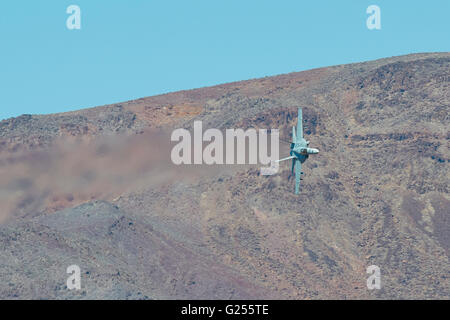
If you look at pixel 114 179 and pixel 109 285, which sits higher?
pixel 114 179

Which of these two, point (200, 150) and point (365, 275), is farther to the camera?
point (200, 150)

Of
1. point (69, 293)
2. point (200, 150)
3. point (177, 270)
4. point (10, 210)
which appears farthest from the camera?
point (200, 150)

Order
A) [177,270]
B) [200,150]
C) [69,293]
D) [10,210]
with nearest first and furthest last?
1. [69,293]
2. [177,270]
3. [10,210]
4. [200,150]

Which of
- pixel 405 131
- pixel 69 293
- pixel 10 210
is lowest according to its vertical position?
pixel 69 293

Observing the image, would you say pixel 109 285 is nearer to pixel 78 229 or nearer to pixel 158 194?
pixel 78 229

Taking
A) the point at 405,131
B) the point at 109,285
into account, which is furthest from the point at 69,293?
the point at 405,131

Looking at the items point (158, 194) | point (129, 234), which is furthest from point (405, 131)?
point (129, 234)
